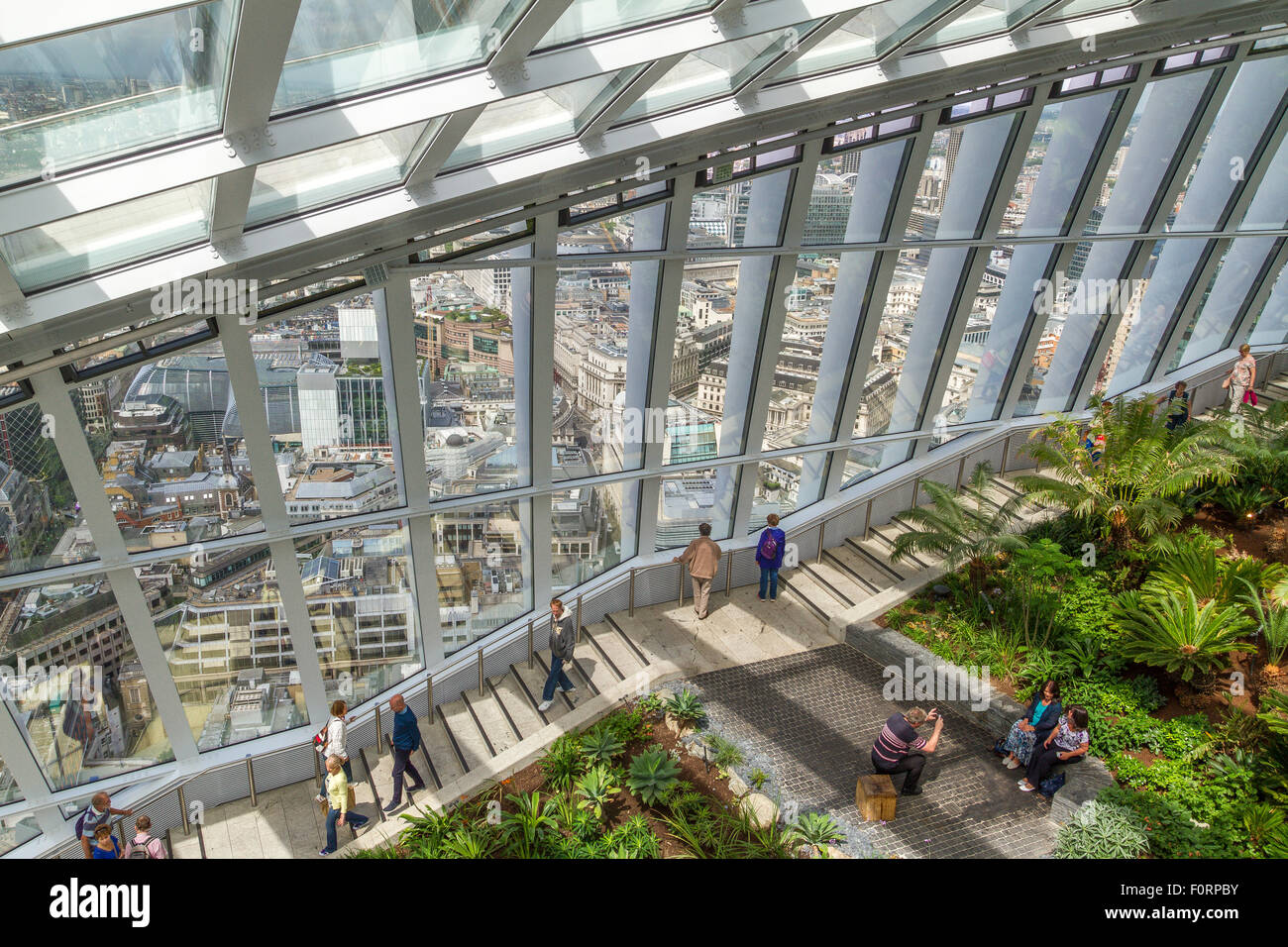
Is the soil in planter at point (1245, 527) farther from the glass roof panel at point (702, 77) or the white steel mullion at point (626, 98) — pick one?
the white steel mullion at point (626, 98)

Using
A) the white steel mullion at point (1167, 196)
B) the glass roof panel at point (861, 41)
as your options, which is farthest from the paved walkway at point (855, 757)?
the white steel mullion at point (1167, 196)

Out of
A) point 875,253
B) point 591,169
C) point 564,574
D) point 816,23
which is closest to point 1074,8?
point 875,253

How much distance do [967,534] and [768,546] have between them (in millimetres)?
2364

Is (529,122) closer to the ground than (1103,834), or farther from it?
farther from it

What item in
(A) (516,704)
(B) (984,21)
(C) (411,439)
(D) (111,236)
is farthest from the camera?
(A) (516,704)

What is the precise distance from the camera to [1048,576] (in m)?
10.8

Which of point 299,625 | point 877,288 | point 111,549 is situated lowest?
point 299,625

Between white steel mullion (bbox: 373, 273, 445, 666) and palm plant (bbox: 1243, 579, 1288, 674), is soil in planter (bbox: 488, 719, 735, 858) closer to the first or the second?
white steel mullion (bbox: 373, 273, 445, 666)

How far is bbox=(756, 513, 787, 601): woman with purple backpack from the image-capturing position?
37.6 ft

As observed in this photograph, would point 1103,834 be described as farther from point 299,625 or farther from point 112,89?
point 112,89

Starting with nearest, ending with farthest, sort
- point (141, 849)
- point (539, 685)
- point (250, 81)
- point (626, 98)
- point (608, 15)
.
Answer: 1. point (250, 81)
2. point (608, 15)
3. point (626, 98)
4. point (141, 849)
5. point (539, 685)

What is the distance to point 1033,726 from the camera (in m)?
8.75

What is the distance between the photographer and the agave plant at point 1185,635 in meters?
9.08

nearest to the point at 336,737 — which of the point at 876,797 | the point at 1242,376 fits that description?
the point at 876,797
